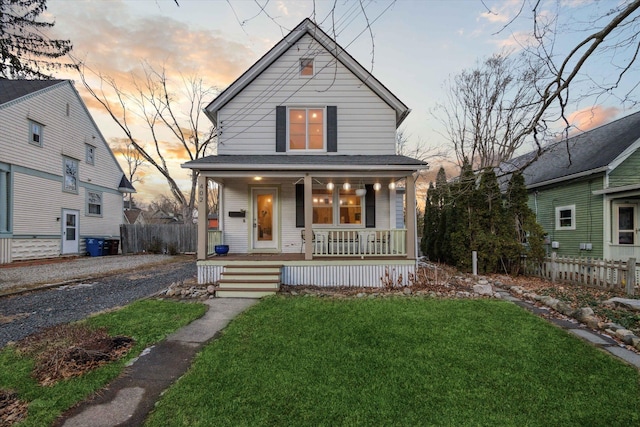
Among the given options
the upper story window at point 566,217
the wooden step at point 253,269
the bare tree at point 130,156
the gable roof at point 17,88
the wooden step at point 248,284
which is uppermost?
the bare tree at point 130,156

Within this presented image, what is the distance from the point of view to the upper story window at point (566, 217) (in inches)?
478

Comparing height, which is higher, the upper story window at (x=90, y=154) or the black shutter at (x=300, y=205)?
the upper story window at (x=90, y=154)

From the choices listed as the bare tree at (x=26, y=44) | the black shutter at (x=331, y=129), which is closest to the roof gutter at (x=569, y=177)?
the black shutter at (x=331, y=129)

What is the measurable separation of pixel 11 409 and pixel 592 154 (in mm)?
17462

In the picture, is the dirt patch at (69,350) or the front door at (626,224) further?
the front door at (626,224)

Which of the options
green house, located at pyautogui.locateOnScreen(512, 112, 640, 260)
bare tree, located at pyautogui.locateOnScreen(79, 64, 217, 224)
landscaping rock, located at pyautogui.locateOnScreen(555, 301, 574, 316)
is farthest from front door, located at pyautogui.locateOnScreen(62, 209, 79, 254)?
green house, located at pyautogui.locateOnScreen(512, 112, 640, 260)

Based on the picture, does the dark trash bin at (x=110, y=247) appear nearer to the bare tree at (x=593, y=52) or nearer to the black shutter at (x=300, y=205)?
the black shutter at (x=300, y=205)

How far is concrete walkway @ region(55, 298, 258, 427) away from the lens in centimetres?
252

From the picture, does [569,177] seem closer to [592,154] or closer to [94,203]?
[592,154]

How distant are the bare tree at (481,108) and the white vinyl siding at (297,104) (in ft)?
28.3

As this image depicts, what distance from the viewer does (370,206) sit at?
369 inches

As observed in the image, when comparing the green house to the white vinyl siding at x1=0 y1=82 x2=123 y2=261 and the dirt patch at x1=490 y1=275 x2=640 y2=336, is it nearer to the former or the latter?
the dirt patch at x1=490 y1=275 x2=640 y2=336

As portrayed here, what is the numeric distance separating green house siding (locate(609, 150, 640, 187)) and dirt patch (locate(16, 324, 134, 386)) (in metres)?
15.2

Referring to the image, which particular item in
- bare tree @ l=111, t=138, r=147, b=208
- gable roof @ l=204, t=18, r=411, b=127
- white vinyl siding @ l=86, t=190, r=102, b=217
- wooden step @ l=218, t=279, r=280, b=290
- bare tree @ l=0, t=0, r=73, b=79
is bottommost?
wooden step @ l=218, t=279, r=280, b=290
